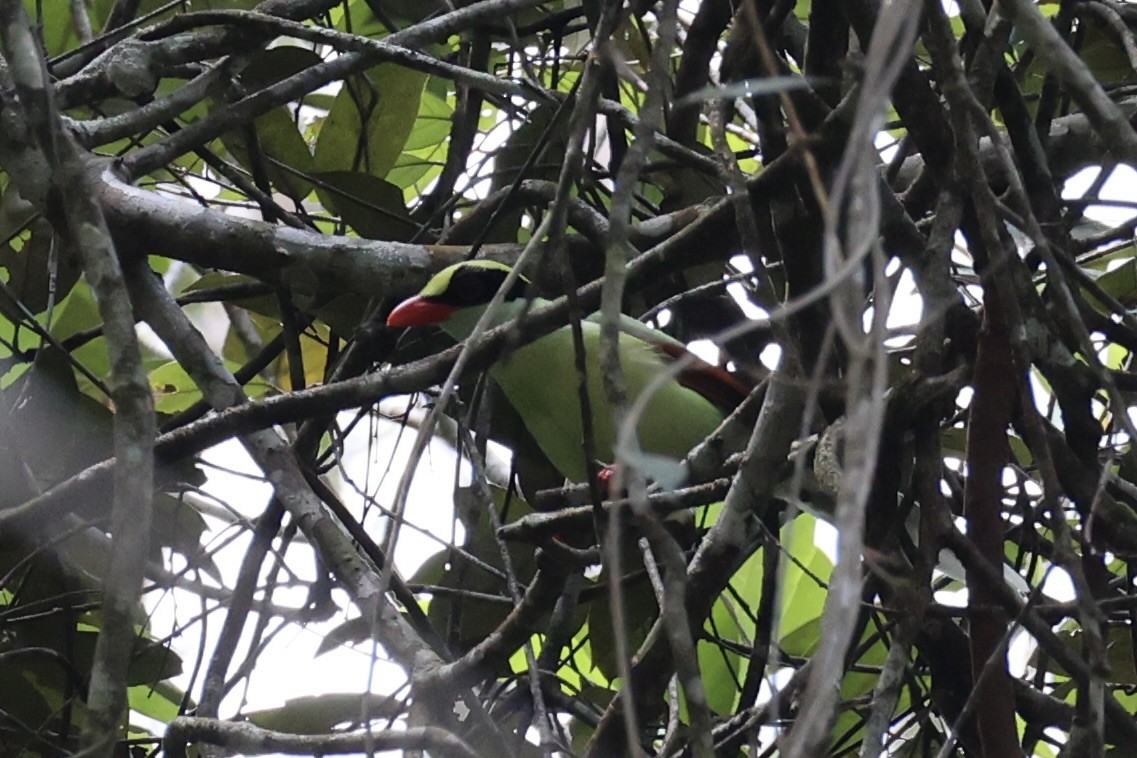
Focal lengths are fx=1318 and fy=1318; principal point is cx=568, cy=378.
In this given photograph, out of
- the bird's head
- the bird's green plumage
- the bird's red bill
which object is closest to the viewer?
the bird's head

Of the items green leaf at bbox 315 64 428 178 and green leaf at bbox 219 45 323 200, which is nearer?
green leaf at bbox 219 45 323 200

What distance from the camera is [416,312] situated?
2.78 m

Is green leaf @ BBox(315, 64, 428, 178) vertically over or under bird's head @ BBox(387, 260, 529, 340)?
over

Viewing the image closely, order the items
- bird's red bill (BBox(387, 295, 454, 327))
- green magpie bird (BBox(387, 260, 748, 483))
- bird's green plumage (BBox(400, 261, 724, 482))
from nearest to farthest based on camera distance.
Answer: bird's red bill (BBox(387, 295, 454, 327)) < green magpie bird (BBox(387, 260, 748, 483)) < bird's green plumage (BBox(400, 261, 724, 482))

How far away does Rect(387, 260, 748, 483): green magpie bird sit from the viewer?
286cm

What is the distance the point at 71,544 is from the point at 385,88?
1.18 m

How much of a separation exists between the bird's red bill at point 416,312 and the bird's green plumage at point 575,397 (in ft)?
0.34

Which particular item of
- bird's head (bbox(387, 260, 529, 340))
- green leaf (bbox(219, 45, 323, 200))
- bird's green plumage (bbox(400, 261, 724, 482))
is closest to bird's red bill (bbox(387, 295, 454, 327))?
bird's head (bbox(387, 260, 529, 340))

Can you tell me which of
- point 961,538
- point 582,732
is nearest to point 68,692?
point 582,732

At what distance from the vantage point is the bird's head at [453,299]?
104 inches

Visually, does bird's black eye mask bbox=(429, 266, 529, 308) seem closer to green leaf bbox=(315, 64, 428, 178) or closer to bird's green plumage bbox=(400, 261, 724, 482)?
bird's green plumage bbox=(400, 261, 724, 482)

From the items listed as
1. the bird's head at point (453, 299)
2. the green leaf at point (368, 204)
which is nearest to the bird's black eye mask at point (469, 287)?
the bird's head at point (453, 299)

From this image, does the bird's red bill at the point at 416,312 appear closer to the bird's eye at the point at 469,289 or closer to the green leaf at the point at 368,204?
the bird's eye at the point at 469,289

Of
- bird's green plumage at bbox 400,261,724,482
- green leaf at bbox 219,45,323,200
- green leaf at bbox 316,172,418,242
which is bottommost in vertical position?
bird's green plumage at bbox 400,261,724,482
